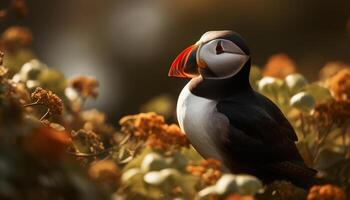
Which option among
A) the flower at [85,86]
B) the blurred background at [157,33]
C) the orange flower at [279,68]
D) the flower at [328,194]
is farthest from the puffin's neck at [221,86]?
the blurred background at [157,33]

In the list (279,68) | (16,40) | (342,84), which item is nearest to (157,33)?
(279,68)

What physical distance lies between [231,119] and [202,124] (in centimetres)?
8

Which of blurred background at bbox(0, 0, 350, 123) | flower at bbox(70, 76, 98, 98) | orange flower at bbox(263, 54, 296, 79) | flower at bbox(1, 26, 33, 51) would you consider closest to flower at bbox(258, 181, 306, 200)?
flower at bbox(70, 76, 98, 98)

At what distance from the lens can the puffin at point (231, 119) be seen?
2.12 meters

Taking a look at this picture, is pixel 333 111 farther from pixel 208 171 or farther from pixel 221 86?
pixel 208 171

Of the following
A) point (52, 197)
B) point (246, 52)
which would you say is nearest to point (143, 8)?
point (246, 52)

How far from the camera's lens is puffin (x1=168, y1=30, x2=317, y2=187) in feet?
6.94

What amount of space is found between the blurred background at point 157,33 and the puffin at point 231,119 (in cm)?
218

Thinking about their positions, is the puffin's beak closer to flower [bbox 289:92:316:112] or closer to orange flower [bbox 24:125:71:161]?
flower [bbox 289:92:316:112]

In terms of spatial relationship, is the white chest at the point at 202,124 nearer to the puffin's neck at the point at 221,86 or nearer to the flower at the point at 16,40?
the puffin's neck at the point at 221,86

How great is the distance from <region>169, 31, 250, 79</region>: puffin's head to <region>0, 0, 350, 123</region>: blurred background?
7.12ft

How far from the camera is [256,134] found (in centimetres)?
213

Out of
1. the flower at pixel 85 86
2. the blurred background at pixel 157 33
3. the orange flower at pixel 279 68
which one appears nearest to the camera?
the flower at pixel 85 86

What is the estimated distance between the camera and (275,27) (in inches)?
192
